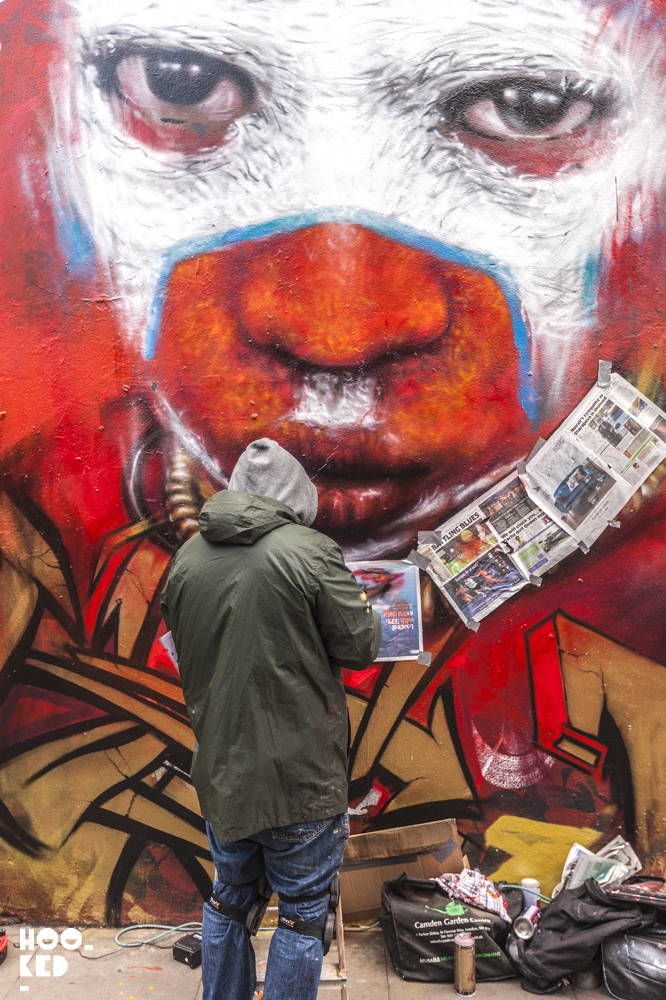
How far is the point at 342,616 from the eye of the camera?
250 cm

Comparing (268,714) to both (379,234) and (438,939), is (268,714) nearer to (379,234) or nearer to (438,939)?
(438,939)

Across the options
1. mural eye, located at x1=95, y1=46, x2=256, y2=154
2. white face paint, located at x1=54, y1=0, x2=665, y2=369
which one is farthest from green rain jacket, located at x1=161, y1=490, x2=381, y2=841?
mural eye, located at x1=95, y1=46, x2=256, y2=154

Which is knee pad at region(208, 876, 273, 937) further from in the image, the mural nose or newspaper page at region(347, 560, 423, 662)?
the mural nose

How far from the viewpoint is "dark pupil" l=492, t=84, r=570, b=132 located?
3.46 meters

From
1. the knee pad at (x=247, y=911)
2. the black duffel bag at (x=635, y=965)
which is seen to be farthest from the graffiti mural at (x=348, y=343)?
the knee pad at (x=247, y=911)

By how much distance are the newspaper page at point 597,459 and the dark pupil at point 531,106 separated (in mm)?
1162

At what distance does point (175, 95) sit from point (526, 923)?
3746 millimetres

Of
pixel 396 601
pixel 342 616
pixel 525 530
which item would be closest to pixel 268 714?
pixel 342 616

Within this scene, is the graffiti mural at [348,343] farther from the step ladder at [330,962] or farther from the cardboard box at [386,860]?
the step ladder at [330,962]

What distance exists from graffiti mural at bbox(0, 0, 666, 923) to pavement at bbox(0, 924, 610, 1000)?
15 centimetres

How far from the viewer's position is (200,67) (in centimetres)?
347

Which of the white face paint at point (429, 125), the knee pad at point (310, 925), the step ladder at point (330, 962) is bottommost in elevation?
the step ladder at point (330, 962)

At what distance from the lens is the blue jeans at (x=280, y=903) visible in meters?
2.52

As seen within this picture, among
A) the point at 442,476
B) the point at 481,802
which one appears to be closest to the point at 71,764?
the point at 481,802
